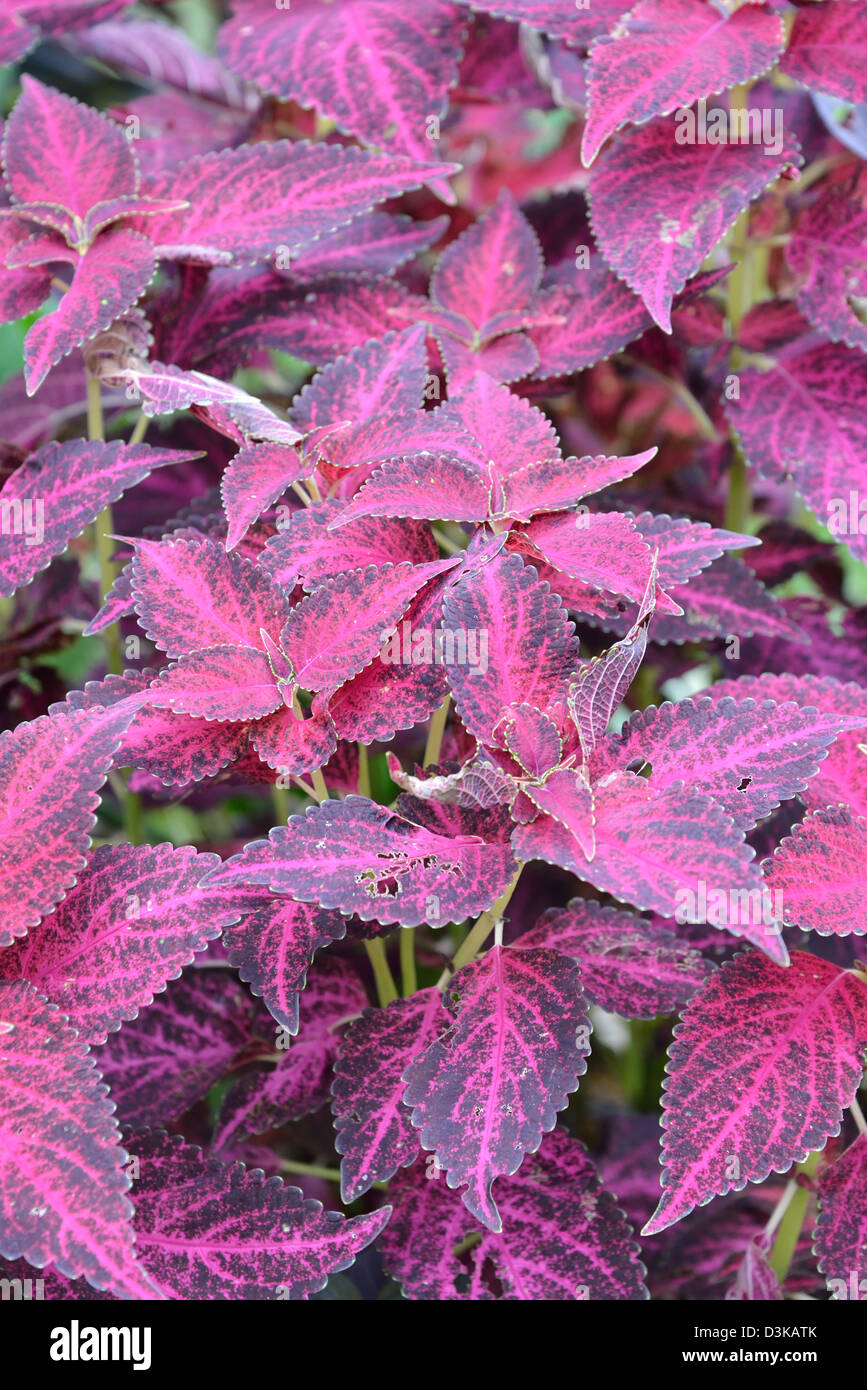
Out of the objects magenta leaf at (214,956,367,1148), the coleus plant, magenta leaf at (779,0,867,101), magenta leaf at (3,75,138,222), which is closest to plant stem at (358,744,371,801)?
the coleus plant

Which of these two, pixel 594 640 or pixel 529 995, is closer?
pixel 529 995

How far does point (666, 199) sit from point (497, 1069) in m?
0.62

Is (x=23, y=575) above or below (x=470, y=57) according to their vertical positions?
below

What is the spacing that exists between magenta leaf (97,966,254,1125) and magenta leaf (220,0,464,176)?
25.3 inches

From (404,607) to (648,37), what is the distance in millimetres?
494

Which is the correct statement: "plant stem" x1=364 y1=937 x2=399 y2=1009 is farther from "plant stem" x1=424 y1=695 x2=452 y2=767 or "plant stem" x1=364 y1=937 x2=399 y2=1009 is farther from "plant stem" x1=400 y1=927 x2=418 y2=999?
"plant stem" x1=424 y1=695 x2=452 y2=767

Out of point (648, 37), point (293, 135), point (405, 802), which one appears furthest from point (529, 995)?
point (293, 135)

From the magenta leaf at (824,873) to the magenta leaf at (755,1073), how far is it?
6cm

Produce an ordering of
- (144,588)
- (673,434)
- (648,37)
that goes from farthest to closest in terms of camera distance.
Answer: (673,434)
(648,37)
(144,588)

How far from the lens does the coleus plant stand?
0.64 meters

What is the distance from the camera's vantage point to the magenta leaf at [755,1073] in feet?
2.05

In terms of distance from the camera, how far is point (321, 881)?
0.60m

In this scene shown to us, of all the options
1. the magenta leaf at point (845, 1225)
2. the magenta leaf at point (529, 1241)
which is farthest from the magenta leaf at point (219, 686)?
the magenta leaf at point (845, 1225)
